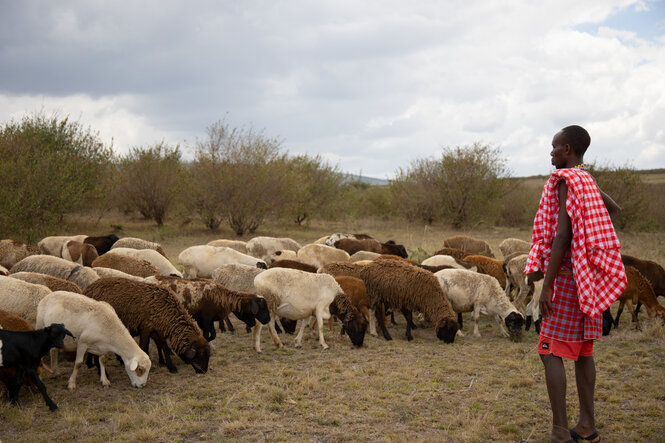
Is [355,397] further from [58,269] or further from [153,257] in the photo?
[153,257]

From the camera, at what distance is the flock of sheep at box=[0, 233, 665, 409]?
19.6ft

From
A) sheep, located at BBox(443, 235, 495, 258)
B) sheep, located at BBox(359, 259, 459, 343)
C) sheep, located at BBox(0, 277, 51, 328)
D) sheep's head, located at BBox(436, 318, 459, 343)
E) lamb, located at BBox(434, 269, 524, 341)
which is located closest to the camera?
sheep, located at BBox(0, 277, 51, 328)

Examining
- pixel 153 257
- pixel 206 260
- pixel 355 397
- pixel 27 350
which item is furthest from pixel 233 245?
pixel 355 397

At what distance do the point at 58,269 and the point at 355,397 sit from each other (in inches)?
241

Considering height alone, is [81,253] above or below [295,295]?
above

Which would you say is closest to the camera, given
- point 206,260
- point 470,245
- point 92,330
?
point 92,330

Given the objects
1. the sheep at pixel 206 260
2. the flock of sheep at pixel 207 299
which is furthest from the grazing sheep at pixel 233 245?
the sheep at pixel 206 260

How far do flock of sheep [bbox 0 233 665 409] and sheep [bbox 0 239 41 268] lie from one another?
26 millimetres

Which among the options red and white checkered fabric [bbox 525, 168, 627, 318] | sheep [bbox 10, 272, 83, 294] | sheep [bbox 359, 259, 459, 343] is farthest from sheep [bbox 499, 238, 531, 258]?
sheep [bbox 10, 272, 83, 294]

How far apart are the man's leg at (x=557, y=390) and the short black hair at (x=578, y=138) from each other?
1.74 meters

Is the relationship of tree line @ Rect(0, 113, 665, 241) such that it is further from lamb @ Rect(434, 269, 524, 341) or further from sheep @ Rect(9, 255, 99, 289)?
lamb @ Rect(434, 269, 524, 341)

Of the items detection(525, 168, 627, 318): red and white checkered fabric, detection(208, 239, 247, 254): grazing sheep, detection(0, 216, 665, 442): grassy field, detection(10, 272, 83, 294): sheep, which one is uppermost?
detection(525, 168, 627, 318): red and white checkered fabric

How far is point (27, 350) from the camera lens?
17.3 feet

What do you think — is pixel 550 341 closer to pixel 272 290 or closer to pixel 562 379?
pixel 562 379
